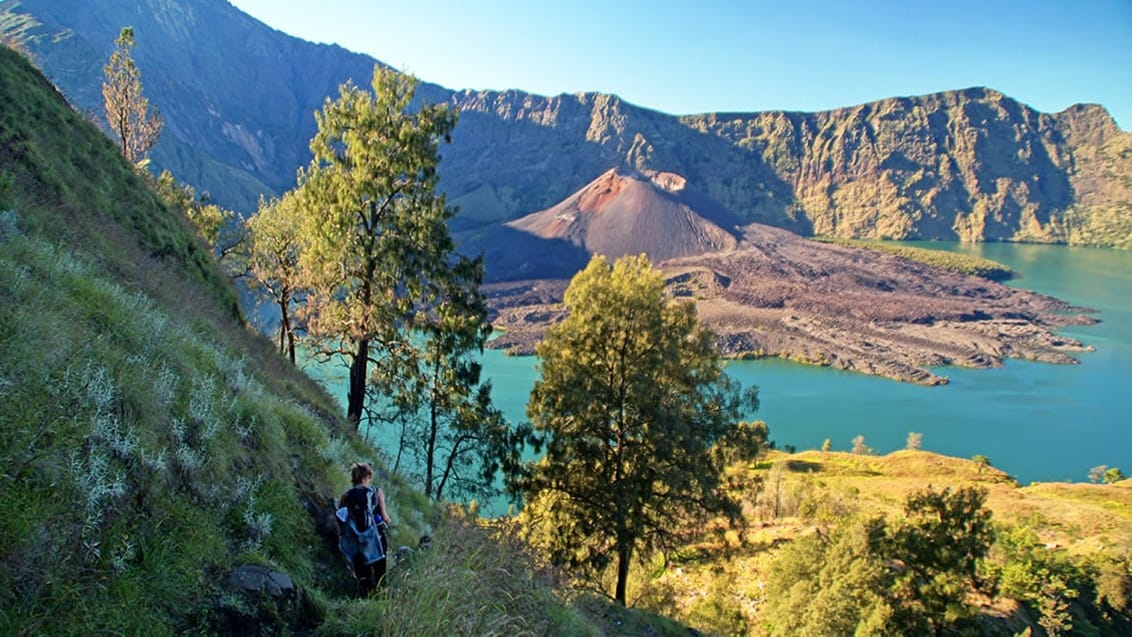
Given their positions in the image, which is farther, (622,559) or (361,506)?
(622,559)

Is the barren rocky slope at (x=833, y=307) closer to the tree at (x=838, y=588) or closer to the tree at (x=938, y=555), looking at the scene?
the tree at (x=838, y=588)

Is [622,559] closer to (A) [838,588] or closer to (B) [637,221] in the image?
(A) [838,588]

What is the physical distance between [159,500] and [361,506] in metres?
1.70

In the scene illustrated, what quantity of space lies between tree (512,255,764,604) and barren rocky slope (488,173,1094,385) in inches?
2920

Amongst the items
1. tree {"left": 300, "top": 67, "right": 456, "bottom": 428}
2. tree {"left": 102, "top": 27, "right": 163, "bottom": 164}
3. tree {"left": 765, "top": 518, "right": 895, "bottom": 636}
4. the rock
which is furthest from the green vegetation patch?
the rock

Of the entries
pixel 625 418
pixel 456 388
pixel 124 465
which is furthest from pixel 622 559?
pixel 124 465

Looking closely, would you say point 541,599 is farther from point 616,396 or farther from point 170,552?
point 616,396

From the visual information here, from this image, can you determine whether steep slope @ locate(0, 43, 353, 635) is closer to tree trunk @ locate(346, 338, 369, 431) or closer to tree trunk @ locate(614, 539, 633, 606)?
tree trunk @ locate(346, 338, 369, 431)

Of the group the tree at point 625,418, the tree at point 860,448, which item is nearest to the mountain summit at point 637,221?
the tree at point 860,448

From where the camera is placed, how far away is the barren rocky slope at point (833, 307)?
108 m

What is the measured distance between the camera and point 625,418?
51.1 ft

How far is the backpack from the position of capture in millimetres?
5207

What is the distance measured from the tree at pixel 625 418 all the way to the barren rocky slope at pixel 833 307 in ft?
243

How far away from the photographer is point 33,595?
2812 millimetres
